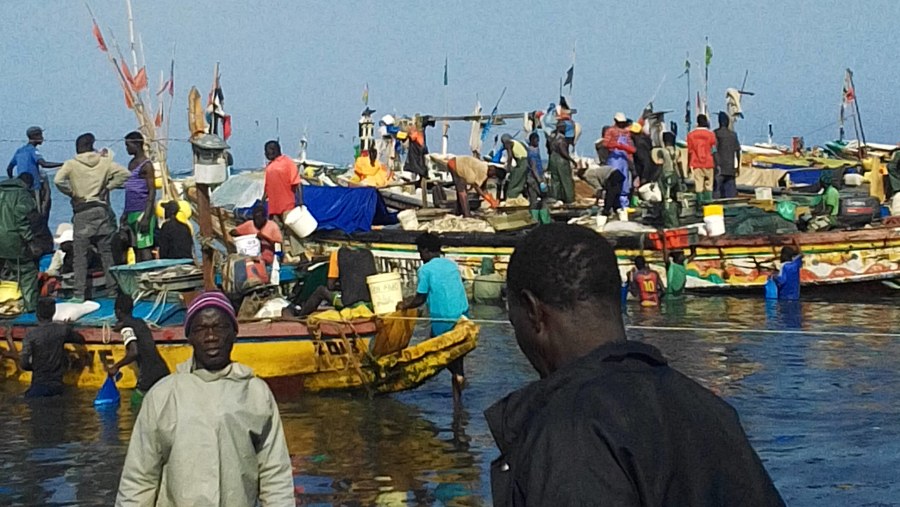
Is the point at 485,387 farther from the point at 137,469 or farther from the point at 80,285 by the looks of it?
the point at 137,469

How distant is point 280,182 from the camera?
16781mm

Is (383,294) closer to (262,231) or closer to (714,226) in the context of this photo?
(262,231)

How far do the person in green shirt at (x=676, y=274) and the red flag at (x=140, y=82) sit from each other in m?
8.05

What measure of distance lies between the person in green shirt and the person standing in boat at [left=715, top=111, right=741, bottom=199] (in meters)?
4.12

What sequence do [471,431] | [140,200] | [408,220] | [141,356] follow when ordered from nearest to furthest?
1. [471,431]
2. [141,356]
3. [140,200]
4. [408,220]

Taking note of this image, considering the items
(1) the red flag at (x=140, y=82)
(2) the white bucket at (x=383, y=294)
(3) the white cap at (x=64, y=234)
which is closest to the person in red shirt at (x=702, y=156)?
(1) the red flag at (x=140, y=82)

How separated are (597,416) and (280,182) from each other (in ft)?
48.6

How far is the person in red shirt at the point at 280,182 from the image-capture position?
16.8m

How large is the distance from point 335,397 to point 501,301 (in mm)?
7477

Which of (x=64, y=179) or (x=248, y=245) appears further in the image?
(x=64, y=179)

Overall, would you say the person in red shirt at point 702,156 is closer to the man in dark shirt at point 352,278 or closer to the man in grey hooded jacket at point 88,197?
the man in dark shirt at point 352,278

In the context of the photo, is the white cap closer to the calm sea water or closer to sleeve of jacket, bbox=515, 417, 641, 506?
the calm sea water

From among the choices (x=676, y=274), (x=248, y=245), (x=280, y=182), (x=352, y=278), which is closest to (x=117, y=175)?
(x=248, y=245)

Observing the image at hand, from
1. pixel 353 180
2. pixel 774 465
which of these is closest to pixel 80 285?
pixel 774 465
